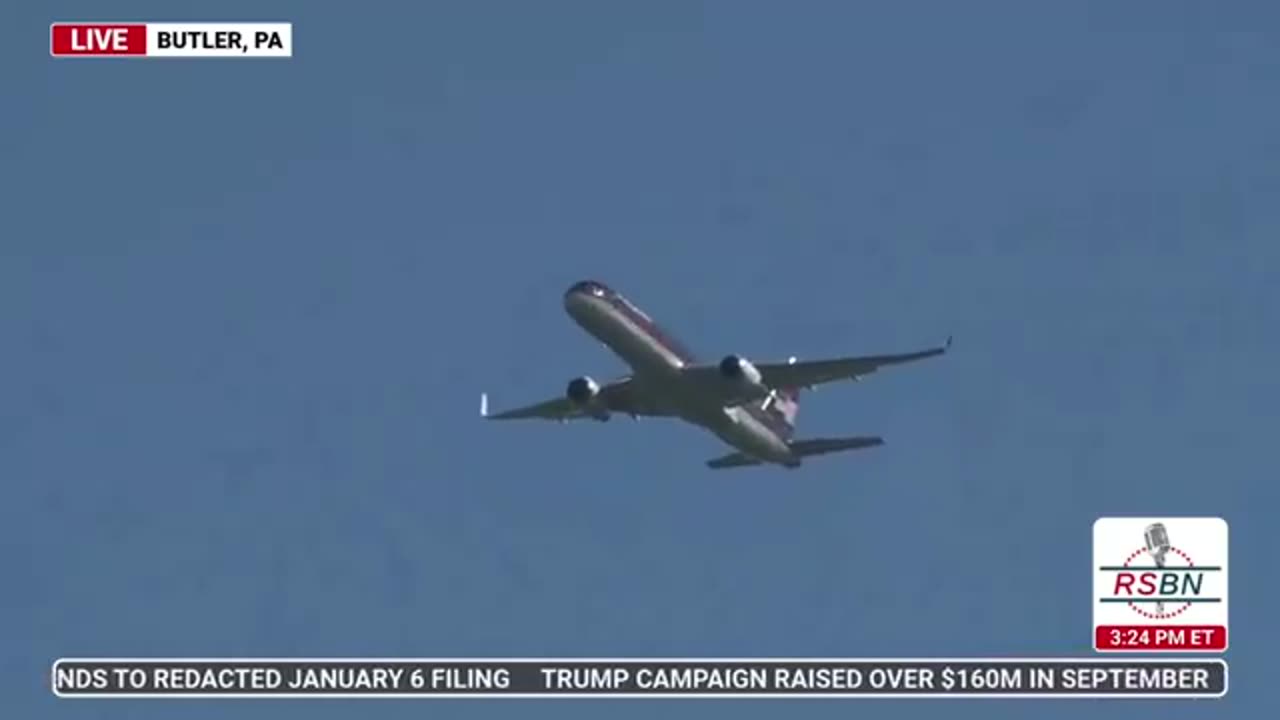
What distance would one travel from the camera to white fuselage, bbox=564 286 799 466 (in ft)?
329

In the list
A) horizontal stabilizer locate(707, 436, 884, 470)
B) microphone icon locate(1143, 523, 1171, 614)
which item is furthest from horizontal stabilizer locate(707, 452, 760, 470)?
microphone icon locate(1143, 523, 1171, 614)

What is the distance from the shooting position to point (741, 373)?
101500 mm

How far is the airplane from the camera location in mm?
100625

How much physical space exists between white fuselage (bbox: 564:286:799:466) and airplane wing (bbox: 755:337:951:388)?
2.01 metres

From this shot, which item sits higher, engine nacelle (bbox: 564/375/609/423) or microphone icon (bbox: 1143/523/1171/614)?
engine nacelle (bbox: 564/375/609/423)

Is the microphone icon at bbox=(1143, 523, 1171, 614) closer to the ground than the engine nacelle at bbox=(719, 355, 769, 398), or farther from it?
closer to the ground

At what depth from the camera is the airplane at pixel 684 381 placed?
101m

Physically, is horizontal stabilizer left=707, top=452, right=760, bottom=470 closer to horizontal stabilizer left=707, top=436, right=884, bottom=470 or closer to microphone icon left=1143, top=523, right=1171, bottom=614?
horizontal stabilizer left=707, top=436, right=884, bottom=470

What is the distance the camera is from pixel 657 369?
335ft

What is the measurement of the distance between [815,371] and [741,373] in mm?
2682

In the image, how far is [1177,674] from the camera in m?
86.4

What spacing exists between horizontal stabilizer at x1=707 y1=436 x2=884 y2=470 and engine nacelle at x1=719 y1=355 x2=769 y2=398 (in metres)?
7.21

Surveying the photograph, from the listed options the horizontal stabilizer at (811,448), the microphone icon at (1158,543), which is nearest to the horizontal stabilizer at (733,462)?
the horizontal stabilizer at (811,448)

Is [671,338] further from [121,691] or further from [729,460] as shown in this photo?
[121,691]
